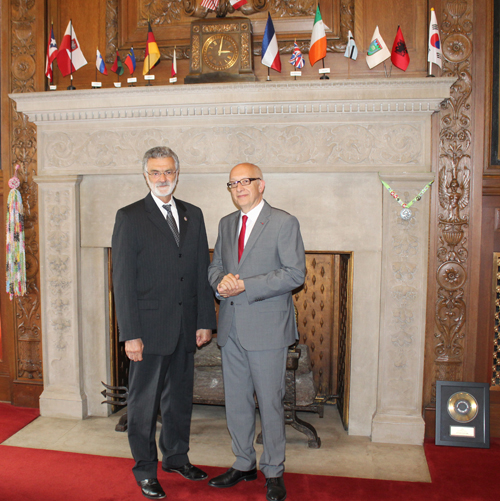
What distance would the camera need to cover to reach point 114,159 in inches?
122

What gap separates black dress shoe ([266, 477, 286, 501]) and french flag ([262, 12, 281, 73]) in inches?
92.6

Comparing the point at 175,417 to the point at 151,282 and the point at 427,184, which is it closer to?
the point at 151,282

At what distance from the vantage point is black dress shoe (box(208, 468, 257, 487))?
2.41m

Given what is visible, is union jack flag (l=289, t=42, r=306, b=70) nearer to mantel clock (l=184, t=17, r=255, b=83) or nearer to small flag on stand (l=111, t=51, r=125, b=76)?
mantel clock (l=184, t=17, r=255, b=83)

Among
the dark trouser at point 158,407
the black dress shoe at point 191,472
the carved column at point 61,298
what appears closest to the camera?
the dark trouser at point 158,407

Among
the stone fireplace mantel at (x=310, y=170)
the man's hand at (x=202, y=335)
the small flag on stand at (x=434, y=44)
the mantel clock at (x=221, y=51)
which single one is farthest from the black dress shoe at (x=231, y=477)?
the small flag on stand at (x=434, y=44)

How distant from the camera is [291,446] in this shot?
9.52ft

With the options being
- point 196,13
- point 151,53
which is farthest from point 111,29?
point 196,13

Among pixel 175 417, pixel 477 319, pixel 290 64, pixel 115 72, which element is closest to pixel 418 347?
pixel 477 319

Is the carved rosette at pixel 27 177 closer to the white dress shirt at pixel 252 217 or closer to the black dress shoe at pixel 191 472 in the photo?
the black dress shoe at pixel 191 472

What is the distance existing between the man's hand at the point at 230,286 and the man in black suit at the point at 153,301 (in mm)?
245

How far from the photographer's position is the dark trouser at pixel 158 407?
237cm

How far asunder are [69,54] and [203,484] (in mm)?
2753

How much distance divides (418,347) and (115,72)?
2685 mm
